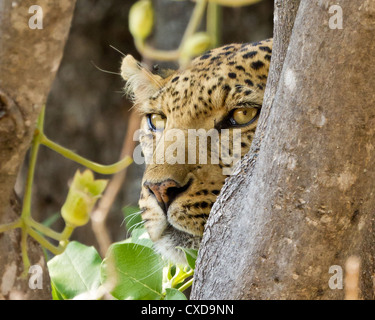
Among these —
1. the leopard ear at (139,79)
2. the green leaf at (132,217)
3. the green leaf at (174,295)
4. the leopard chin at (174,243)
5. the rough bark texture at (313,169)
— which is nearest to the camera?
the rough bark texture at (313,169)

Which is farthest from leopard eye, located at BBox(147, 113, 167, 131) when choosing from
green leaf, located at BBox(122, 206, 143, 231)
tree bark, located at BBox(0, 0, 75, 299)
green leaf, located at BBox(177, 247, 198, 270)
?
tree bark, located at BBox(0, 0, 75, 299)

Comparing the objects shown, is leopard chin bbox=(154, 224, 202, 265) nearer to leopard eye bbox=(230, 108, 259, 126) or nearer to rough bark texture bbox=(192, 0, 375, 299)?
leopard eye bbox=(230, 108, 259, 126)

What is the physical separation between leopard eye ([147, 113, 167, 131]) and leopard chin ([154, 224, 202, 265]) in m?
0.79

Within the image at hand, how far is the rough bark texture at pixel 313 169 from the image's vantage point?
1.54 meters

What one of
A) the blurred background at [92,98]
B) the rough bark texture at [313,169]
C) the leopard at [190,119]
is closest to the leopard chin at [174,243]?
the leopard at [190,119]

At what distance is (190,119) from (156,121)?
0.43 metres

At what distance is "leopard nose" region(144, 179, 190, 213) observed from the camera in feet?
9.19

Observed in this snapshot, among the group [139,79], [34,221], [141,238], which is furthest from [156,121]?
[34,221]

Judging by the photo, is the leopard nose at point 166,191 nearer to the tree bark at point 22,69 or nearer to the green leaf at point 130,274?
the green leaf at point 130,274

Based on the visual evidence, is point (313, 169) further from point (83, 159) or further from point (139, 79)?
point (139, 79)

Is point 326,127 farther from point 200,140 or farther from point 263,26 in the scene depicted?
point 263,26

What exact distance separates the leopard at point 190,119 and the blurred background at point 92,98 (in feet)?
8.26

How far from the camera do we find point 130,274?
2.29 meters
